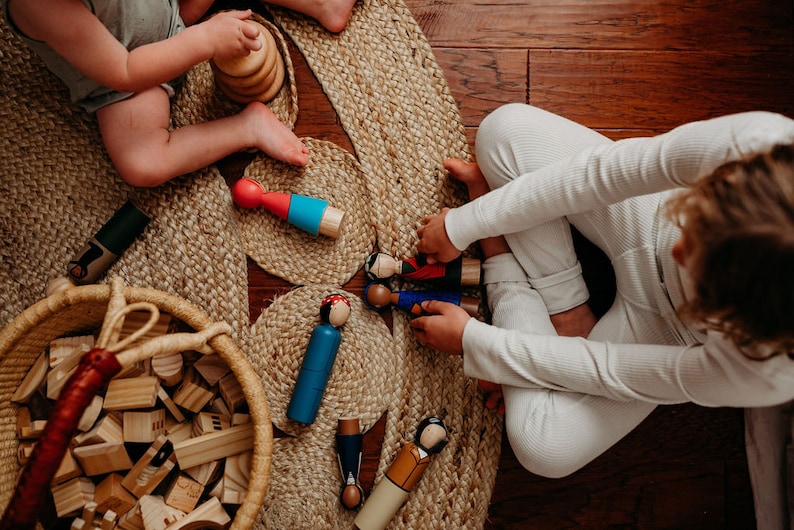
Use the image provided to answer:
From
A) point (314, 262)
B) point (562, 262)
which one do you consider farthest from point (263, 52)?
point (562, 262)

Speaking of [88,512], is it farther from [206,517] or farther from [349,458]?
[349,458]

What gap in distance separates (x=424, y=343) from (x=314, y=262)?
213mm

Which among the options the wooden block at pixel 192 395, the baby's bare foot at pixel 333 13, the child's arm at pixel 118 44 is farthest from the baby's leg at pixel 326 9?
the wooden block at pixel 192 395

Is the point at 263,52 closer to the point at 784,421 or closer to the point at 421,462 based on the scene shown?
the point at 421,462

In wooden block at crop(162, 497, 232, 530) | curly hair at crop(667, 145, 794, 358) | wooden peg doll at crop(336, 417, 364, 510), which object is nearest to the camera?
curly hair at crop(667, 145, 794, 358)

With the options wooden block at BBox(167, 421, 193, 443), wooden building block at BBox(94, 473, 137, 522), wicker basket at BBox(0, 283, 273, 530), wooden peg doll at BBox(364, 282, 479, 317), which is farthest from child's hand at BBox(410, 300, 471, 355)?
wooden building block at BBox(94, 473, 137, 522)

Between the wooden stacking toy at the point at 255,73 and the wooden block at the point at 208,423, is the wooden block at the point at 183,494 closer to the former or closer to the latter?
the wooden block at the point at 208,423

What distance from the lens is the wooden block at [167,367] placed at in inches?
31.9

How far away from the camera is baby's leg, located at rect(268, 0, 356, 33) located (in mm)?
913

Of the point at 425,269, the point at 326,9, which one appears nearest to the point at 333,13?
the point at 326,9

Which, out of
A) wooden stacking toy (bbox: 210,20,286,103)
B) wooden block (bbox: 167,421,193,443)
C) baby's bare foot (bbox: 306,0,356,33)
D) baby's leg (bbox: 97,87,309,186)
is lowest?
wooden block (bbox: 167,421,193,443)

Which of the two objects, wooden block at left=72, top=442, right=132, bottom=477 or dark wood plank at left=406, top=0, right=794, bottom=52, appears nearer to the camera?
wooden block at left=72, top=442, right=132, bottom=477

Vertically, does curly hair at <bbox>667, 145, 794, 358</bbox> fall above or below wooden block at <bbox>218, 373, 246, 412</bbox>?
above

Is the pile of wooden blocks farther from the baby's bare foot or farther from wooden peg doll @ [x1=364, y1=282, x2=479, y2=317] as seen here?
the baby's bare foot
